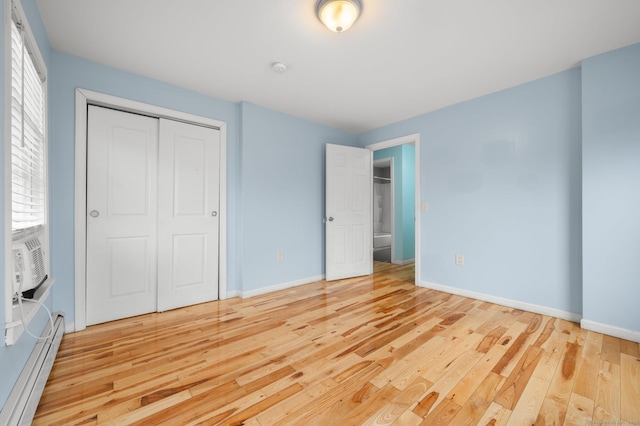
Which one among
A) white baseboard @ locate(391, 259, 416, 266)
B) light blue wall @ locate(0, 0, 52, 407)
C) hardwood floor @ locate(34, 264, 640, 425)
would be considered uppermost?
light blue wall @ locate(0, 0, 52, 407)

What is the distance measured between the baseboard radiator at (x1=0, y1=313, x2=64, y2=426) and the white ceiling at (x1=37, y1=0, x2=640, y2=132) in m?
2.09

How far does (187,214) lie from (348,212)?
2.17 meters

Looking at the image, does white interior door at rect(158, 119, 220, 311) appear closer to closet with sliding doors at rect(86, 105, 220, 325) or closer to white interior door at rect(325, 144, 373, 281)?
closet with sliding doors at rect(86, 105, 220, 325)

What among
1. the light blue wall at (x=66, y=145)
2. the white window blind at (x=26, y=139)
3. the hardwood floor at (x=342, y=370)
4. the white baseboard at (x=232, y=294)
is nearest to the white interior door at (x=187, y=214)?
the white baseboard at (x=232, y=294)

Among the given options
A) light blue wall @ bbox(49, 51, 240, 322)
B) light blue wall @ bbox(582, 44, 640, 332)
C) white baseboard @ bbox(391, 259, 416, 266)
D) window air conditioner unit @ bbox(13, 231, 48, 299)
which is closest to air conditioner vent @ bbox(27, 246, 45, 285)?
window air conditioner unit @ bbox(13, 231, 48, 299)

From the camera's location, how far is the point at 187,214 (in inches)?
112

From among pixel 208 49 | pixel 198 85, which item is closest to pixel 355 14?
pixel 208 49

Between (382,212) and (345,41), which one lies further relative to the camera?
(382,212)

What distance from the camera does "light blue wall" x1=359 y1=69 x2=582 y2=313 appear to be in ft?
8.16

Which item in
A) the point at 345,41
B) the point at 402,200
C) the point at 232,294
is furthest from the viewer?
the point at 402,200

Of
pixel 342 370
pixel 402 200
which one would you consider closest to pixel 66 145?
pixel 342 370

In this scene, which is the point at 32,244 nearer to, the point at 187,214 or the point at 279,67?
the point at 187,214

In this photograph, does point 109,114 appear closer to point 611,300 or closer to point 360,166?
point 360,166

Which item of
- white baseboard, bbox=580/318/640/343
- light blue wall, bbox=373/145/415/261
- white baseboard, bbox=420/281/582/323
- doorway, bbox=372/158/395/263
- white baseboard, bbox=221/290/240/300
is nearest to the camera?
white baseboard, bbox=580/318/640/343
